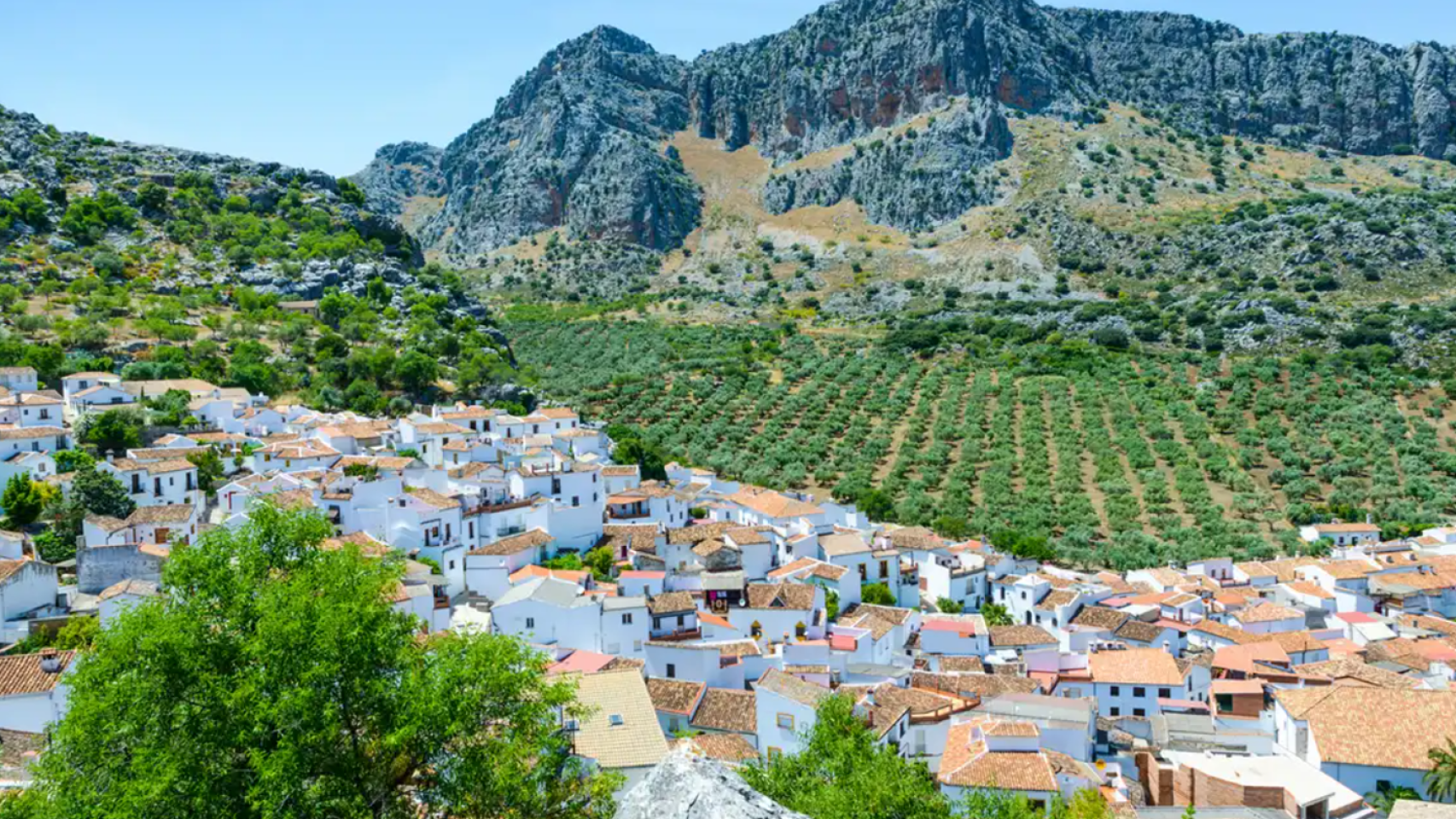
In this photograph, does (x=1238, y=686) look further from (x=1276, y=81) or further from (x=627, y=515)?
(x=1276, y=81)

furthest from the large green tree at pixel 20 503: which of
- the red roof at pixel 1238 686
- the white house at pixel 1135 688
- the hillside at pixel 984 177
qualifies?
the hillside at pixel 984 177

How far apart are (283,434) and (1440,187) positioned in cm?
11700

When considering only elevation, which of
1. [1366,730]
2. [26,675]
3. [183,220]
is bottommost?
[1366,730]

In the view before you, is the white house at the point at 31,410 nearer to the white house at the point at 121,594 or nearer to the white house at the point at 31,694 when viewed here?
the white house at the point at 121,594

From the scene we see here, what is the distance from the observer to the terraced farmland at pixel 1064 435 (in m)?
50.7

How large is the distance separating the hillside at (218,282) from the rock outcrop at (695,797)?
46.8 meters

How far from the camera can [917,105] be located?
129m

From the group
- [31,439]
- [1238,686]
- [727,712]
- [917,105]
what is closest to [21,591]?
[31,439]

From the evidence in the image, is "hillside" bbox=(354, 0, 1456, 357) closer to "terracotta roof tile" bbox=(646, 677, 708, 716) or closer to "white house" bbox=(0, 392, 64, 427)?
"terracotta roof tile" bbox=(646, 677, 708, 716)

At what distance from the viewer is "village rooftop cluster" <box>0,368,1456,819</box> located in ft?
74.5

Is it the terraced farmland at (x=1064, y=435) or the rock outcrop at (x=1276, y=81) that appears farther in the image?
the rock outcrop at (x=1276, y=81)

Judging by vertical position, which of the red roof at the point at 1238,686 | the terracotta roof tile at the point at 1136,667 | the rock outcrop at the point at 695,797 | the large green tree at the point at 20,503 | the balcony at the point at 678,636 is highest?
the rock outcrop at the point at 695,797

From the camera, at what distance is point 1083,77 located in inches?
5389

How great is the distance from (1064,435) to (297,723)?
57.4 metres
